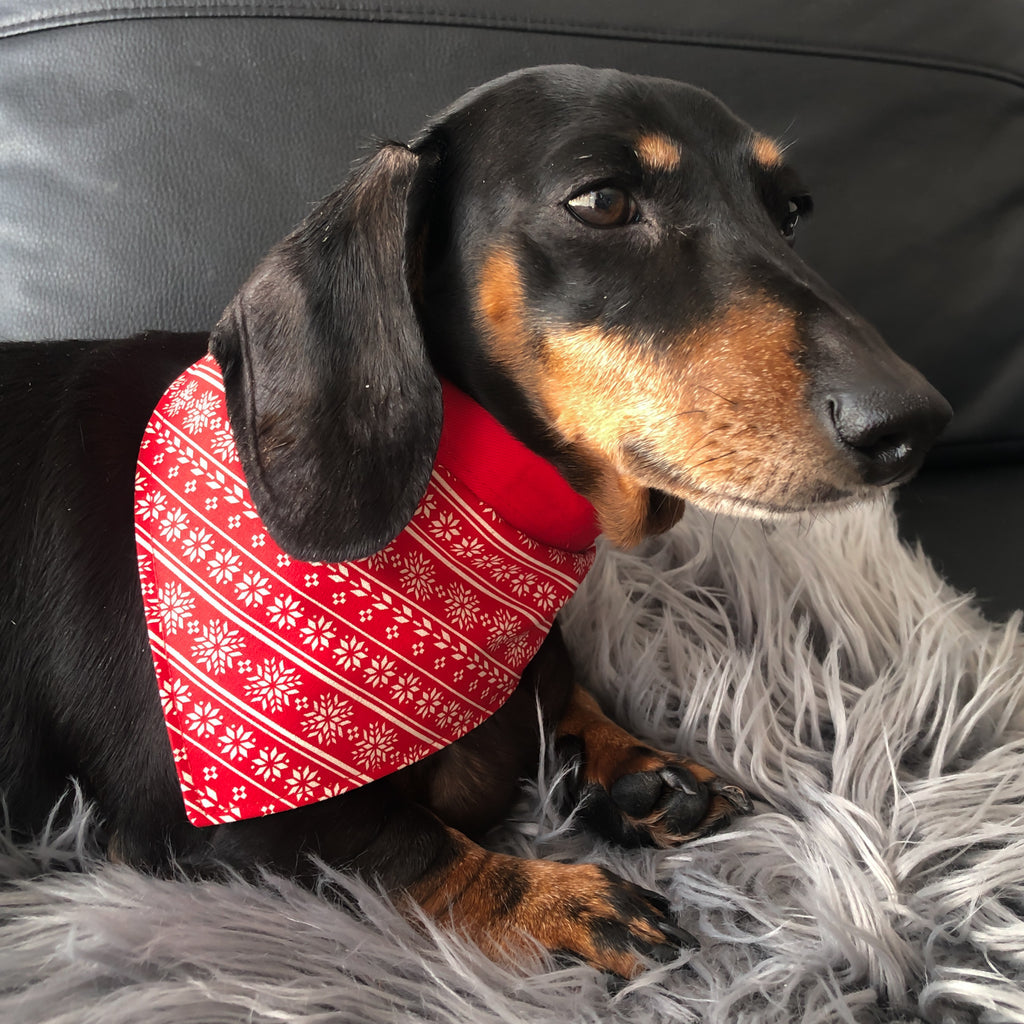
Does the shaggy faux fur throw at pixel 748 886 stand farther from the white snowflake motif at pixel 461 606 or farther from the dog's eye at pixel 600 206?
the dog's eye at pixel 600 206

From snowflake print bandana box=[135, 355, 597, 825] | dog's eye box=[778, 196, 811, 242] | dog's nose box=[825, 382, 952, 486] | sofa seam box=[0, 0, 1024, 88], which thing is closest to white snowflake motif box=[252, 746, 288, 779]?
snowflake print bandana box=[135, 355, 597, 825]

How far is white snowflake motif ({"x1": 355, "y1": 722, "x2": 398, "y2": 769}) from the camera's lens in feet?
2.89

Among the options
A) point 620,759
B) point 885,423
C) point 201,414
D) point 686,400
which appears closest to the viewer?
point 885,423

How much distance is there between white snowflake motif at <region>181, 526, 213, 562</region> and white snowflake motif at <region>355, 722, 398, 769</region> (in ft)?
0.81

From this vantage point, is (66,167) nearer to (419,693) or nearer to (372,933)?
(419,693)

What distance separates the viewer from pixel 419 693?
908 millimetres

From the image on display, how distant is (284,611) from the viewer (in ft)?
2.81

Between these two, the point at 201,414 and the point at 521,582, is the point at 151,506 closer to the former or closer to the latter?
the point at 201,414

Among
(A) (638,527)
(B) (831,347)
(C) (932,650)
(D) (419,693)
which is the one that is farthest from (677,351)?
(C) (932,650)

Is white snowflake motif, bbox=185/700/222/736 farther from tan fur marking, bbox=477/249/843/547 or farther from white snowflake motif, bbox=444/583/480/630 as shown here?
tan fur marking, bbox=477/249/843/547

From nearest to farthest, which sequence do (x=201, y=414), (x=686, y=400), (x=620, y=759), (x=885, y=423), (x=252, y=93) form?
(x=885, y=423), (x=686, y=400), (x=201, y=414), (x=620, y=759), (x=252, y=93)

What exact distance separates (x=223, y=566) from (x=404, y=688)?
23cm

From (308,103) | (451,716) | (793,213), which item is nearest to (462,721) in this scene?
(451,716)

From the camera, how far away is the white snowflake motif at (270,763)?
0.84 metres
